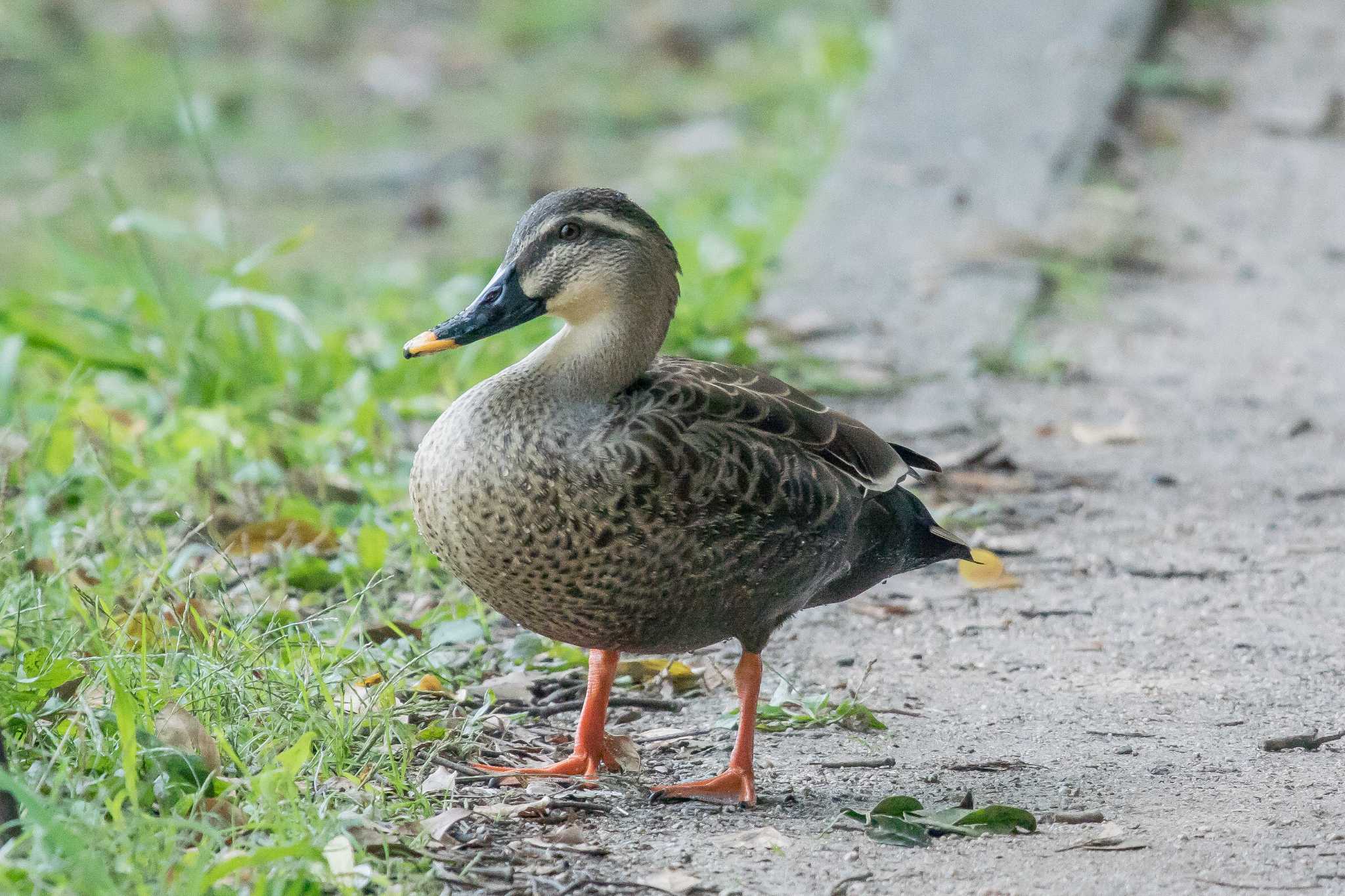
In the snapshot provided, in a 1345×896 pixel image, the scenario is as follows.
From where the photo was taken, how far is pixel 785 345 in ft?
19.1

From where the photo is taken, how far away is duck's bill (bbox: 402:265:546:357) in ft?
10.6

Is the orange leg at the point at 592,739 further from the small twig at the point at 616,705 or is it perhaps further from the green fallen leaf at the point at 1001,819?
the green fallen leaf at the point at 1001,819

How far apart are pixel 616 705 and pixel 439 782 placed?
28.3 inches

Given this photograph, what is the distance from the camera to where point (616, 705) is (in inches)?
144

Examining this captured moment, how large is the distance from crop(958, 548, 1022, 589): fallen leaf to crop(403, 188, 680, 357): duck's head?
54.2 inches

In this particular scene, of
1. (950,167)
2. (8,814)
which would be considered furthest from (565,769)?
(950,167)

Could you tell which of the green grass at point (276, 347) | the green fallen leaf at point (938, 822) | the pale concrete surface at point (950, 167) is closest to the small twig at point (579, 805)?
the green grass at point (276, 347)

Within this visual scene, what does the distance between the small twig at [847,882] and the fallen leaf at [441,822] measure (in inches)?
26.1

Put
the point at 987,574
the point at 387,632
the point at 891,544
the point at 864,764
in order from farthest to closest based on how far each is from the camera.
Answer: the point at 987,574
the point at 387,632
the point at 891,544
the point at 864,764

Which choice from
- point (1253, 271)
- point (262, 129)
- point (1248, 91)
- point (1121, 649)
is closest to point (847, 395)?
point (1121, 649)

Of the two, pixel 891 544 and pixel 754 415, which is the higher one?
pixel 754 415

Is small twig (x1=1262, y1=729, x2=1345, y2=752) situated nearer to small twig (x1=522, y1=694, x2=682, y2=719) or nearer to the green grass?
small twig (x1=522, y1=694, x2=682, y2=719)

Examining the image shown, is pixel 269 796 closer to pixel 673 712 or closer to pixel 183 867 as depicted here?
pixel 183 867

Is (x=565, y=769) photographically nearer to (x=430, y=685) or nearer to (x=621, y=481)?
(x=430, y=685)
